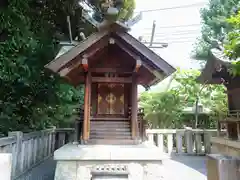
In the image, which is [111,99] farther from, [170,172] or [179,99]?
[179,99]

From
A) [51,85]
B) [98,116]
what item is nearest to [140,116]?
[98,116]

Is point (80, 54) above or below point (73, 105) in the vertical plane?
above

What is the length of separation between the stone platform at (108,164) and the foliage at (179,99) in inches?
381

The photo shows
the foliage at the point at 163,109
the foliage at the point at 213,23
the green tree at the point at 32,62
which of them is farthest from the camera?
the foliage at the point at 163,109

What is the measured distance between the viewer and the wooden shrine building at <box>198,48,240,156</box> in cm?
844

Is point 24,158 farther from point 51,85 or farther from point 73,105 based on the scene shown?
point 73,105

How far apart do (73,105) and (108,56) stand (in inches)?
138

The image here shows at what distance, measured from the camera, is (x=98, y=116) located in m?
6.19

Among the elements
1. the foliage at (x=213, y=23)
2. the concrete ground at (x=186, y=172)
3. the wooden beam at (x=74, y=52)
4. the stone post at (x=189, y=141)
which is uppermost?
the foliage at (x=213, y=23)

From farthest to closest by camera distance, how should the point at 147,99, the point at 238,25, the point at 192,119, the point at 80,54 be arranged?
1. the point at 192,119
2. the point at 147,99
3. the point at 80,54
4. the point at 238,25

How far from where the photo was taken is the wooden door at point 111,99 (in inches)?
245

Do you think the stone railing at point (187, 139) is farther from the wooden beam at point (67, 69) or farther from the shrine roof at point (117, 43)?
Answer: the wooden beam at point (67, 69)

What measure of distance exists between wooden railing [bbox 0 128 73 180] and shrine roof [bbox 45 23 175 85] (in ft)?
6.29

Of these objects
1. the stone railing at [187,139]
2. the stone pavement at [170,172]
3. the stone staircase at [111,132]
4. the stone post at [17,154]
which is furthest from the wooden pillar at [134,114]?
the stone railing at [187,139]
